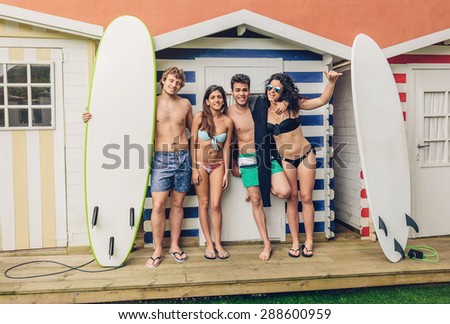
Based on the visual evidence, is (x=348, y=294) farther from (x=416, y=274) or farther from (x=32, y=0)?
(x=32, y=0)

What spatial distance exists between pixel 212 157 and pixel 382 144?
1518 mm

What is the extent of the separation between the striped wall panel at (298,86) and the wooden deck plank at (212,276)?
17.1 inches

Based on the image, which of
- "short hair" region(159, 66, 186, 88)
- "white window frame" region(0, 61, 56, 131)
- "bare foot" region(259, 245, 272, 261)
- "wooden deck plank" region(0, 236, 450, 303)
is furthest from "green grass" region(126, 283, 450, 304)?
"white window frame" region(0, 61, 56, 131)

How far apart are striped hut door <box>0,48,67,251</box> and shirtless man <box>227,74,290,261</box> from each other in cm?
164

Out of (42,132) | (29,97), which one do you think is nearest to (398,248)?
(42,132)

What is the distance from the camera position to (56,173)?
389cm

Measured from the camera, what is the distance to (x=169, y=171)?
12.0 ft

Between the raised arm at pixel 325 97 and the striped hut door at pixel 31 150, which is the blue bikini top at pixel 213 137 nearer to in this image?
the raised arm at pixel 325 97

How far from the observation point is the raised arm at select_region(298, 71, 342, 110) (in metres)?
3.54

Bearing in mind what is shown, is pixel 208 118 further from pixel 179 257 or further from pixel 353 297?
pixel 353 297

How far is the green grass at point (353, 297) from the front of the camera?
3.23m

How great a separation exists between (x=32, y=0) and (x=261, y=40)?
7.75 feet

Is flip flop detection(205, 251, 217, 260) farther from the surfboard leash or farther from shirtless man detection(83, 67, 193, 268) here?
the surfboard leash

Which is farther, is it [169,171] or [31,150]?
[31,150]
